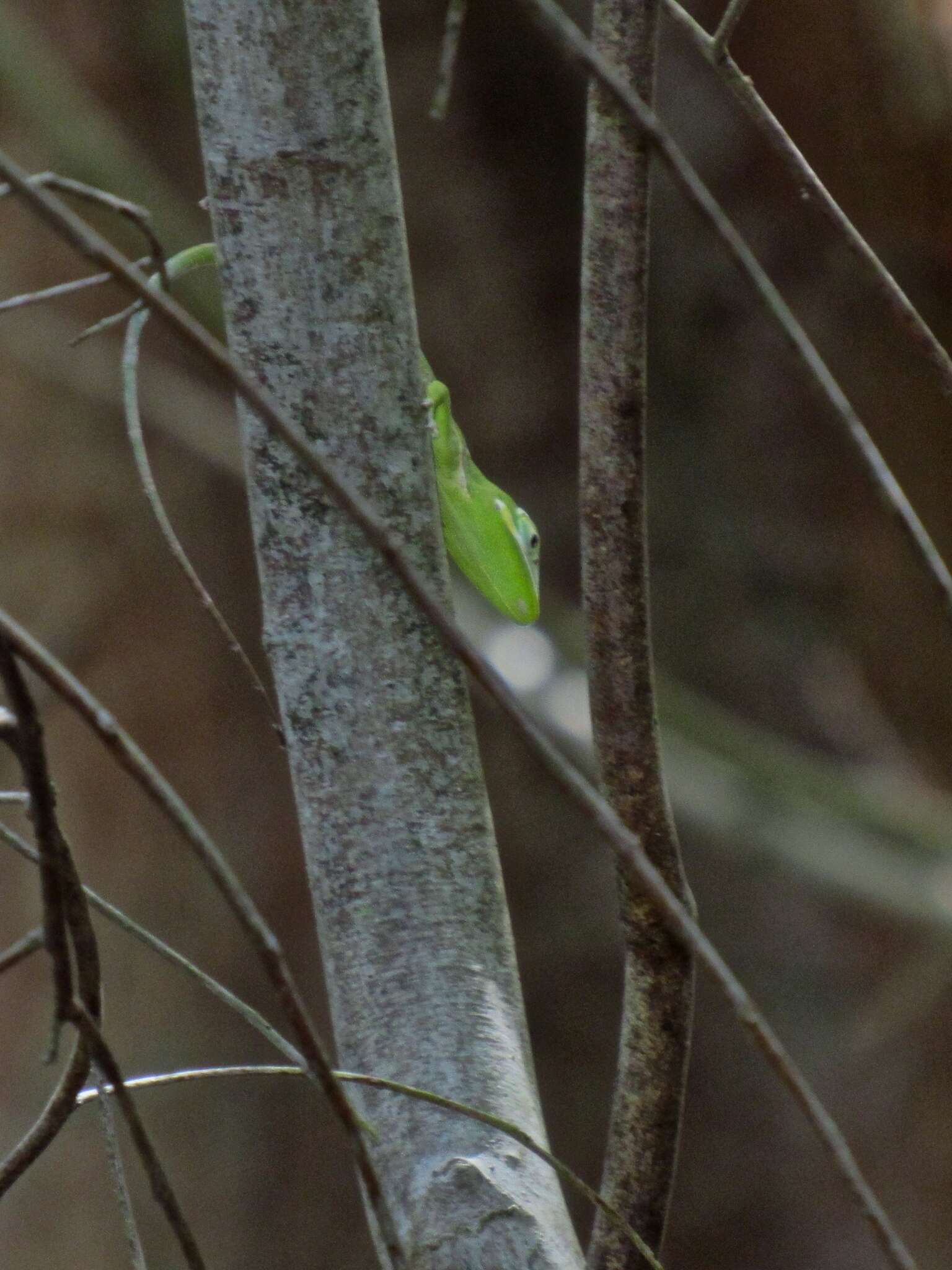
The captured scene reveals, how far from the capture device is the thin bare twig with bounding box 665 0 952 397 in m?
0.68

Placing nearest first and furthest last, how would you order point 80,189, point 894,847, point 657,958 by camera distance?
1. point 80,189
2. point 657,958
3. point 894,847

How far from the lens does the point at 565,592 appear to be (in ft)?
11.9

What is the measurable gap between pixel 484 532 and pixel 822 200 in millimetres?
1152

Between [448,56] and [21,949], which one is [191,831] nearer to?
[21,949]

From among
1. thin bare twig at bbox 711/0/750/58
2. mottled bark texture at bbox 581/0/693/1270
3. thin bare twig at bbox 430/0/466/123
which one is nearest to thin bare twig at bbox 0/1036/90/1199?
mottled bark texture at bbox 581/0/693/1270

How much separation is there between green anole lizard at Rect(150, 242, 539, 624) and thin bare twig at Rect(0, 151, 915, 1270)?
1.34 meters

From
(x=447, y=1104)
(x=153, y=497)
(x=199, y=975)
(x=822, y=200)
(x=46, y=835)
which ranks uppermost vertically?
(x=822, y=200)

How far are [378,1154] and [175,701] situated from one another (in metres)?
2.82

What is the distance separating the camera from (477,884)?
32.4 inches

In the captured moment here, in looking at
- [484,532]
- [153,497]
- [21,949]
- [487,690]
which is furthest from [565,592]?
[487,690]

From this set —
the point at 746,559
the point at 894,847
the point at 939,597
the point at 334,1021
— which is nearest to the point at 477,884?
the point at 334,1021

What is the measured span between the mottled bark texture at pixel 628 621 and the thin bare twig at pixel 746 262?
0.26m

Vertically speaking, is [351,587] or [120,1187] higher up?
[351,587]

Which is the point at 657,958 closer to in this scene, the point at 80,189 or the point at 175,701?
the point at 80,189
